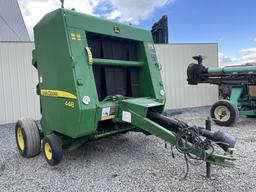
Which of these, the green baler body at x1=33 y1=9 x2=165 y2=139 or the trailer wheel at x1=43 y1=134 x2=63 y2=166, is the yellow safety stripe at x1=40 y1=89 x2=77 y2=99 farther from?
the trailer wheel at x1=43 y1=134 x2=63 y2=166

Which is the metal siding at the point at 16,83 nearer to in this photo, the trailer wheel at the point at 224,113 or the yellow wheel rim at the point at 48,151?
the yellow wheel rim at the point at 48,151

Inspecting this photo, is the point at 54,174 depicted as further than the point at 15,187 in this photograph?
Yes

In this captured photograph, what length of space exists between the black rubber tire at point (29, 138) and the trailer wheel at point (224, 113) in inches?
149

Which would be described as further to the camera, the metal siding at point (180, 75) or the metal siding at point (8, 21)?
the metal siding at point (8, 21)

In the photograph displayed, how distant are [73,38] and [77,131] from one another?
1.10 meters

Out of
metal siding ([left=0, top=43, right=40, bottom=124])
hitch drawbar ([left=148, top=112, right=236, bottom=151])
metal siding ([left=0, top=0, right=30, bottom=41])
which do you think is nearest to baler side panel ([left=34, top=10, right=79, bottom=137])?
hitch drawbar ([left=148, top=112, right=236, bottom=151])

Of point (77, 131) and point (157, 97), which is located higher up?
point (157, 97)

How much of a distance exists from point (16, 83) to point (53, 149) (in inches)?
182

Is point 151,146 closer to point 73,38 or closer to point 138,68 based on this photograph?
point 138,68

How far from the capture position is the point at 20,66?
6566 millimetres

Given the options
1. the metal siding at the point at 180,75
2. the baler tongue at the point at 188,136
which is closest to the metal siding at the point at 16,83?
the metal siding at the point at 180,75

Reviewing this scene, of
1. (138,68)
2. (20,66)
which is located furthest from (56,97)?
(20,66)

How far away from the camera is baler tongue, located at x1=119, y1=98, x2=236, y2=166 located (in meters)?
2.18

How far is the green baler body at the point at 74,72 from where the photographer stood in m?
2.56
